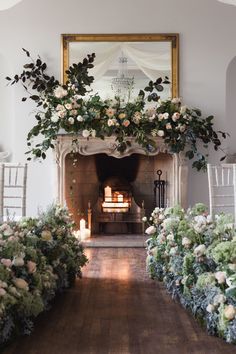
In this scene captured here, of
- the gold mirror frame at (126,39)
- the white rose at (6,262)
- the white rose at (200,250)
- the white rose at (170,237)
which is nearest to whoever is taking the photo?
the white rose at (6,262)

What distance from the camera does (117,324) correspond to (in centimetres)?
372

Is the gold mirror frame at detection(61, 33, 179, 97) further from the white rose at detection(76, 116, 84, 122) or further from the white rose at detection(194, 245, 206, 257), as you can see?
the white rose at detection(194, 245, 206, 257)

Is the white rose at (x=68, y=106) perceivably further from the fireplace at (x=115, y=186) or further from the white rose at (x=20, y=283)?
the white rose at (x=20, y=283)

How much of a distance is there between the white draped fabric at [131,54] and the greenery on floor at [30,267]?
127 inches

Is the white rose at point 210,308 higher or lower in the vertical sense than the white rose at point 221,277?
lower

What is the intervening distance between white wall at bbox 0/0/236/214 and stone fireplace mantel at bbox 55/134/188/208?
0.21 metres

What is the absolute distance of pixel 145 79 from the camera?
7.39 m

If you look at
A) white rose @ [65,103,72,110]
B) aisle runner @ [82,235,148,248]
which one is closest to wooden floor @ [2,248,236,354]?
aisle runner @ [82,235,148,248]

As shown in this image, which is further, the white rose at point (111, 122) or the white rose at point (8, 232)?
the white rose at point (111, 122)

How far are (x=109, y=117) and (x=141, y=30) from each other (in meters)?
1.31

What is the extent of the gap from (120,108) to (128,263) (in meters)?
2.05

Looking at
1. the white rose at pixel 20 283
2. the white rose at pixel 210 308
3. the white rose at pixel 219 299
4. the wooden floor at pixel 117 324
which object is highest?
the white rose at pixel 20 283

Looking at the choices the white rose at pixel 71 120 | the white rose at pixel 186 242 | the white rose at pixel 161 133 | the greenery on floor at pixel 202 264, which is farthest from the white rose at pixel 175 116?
the white rose at pixel 186 242

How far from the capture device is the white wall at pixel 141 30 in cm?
732
